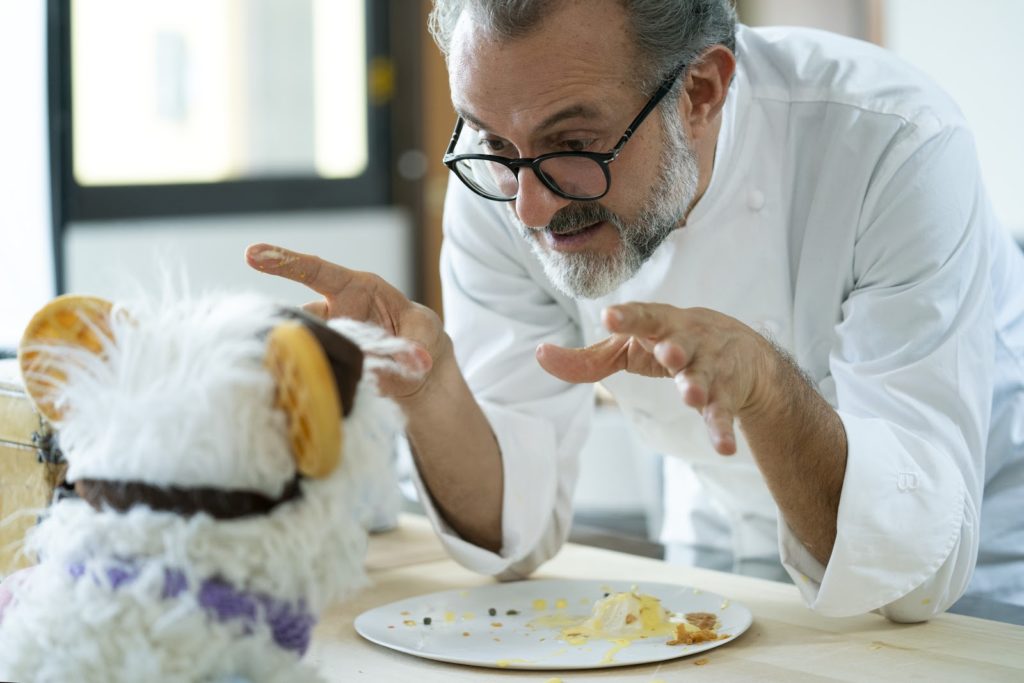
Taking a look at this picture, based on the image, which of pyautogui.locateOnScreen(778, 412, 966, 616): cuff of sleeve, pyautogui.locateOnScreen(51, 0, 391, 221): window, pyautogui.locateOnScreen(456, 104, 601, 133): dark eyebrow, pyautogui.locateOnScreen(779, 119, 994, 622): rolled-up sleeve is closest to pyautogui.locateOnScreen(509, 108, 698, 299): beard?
pyautogui.locateOnScreen(456, 104, 601, 133): dark eyebrow

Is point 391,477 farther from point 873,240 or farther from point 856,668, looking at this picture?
point 873,240

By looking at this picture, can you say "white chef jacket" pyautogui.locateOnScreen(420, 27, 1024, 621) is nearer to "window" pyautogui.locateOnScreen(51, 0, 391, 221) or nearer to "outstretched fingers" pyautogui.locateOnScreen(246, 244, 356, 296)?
"outstretched fingers" pyautogui.locateOnScreen(246, 244, 356, 296)

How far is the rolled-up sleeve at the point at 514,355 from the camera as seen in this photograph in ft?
4.83

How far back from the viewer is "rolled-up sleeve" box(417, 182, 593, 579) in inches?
58.0

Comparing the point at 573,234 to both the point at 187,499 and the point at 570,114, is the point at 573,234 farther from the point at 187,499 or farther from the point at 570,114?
the point at 187,499

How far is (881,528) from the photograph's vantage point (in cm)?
118

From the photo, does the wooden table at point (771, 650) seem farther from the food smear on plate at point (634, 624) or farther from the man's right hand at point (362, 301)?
the man's right hand at point (362, 301)

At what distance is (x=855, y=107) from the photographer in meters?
1.46

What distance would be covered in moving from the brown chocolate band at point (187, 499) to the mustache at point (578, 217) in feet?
2.34

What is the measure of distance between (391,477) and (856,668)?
489 millimetres

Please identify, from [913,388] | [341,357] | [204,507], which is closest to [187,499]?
[204,507]

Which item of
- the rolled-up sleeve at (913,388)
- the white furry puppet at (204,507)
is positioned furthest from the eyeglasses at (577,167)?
the white furry puppet at (204,507)

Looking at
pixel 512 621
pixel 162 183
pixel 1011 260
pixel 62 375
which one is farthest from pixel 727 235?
pixel 162 183

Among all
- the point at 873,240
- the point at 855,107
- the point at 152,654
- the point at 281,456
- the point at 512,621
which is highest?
the point at 855,107
